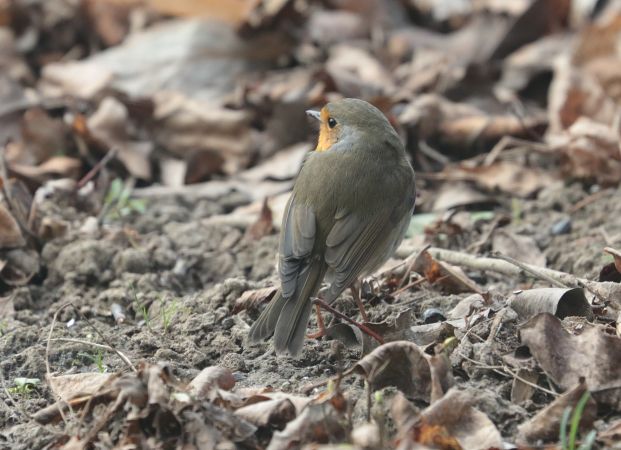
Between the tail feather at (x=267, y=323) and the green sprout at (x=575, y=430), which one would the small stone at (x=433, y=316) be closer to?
the tail feather at (x=267, y=323)

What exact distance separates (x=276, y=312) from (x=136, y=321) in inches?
31.4

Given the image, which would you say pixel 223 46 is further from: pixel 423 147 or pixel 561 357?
pixel 561 357

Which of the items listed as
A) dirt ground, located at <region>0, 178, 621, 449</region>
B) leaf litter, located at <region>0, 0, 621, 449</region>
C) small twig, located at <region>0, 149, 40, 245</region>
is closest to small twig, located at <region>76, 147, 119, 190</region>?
leaf litter, located at <region>0, 0, 621, 449</region>

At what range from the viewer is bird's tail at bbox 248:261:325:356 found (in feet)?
11.1

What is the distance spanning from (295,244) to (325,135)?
2.40ft

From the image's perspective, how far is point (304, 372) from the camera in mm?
3387

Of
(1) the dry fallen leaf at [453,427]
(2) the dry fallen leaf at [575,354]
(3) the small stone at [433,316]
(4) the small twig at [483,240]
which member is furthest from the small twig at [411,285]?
(1) the dry fallen leaf at [453,427]

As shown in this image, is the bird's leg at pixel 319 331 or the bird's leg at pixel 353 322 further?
the bird's leg at pixel 319 331

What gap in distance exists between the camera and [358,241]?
385 cm

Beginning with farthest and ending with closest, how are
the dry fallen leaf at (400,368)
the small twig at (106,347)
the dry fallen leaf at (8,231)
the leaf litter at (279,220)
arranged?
1. the dry fallen leaf at (8,231)
2. the small twig at (106,347)
3. the dry fallen leaf at (400,368)
4. the leaf litter at (279,220)

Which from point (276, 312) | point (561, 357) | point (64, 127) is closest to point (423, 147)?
point (64, 127)

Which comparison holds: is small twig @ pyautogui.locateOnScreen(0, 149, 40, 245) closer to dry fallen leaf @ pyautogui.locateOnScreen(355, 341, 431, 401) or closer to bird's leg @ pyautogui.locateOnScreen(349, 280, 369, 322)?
bird's leg @ pyautogui.locateOnScreen(349, 280, 369, 322)

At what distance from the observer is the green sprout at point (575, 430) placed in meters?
2.45

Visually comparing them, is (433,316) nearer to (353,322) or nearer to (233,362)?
(353,322)
